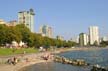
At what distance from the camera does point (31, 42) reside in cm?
14300

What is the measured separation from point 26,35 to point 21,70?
309 feet

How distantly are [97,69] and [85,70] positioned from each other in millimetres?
3329

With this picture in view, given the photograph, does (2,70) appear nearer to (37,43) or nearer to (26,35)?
(26,35)

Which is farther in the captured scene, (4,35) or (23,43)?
(23,43)

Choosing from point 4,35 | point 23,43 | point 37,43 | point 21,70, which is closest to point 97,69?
point 21,70

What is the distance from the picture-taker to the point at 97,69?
47.9 m

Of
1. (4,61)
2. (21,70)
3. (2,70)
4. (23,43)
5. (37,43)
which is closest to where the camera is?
(2,70)

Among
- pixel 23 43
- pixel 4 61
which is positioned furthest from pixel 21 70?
pixel 23 43

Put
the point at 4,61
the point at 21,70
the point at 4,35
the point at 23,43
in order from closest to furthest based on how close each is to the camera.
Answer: the point at 21,70 → the point at 4,61 → the point at 4,35 → the point at 23,43

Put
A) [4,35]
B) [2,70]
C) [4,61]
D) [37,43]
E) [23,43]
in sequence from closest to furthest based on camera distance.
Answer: [2,70]
[4,61]
[4,35]
[23,43]
[37,43]

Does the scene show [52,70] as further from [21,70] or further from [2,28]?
[2,28]

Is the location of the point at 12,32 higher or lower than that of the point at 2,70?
higher

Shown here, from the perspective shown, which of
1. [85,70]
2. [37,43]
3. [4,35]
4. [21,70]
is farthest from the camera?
[37,43]

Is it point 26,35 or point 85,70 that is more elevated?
point 26,35
